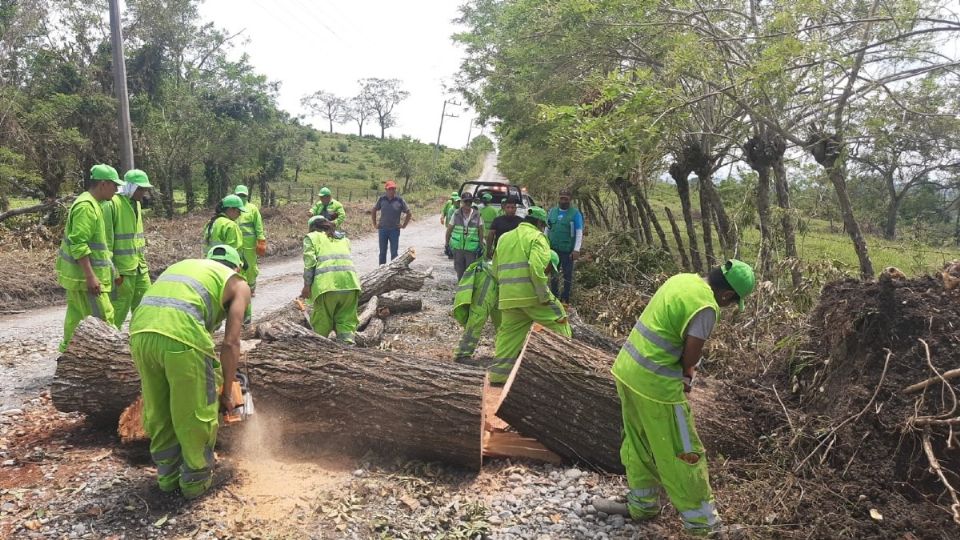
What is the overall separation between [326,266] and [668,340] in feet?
10.9

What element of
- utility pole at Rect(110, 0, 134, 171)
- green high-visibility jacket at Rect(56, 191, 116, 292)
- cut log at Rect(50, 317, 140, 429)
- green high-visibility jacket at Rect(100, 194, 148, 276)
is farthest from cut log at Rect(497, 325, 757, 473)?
utility pole at Rect(110, 0, 134, 171)

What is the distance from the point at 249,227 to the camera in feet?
25.0

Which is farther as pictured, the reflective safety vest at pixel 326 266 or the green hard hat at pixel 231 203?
the green hard hat at pixel 231 203

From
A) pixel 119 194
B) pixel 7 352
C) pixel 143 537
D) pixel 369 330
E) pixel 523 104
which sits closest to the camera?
pixel 143 537

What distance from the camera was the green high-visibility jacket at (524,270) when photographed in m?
5.12

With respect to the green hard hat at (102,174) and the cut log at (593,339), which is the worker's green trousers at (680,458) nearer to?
the cut log at (593,339)

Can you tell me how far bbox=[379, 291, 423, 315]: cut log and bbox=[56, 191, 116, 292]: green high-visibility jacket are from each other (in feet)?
12.0

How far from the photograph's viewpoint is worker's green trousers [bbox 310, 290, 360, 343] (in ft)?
18.1

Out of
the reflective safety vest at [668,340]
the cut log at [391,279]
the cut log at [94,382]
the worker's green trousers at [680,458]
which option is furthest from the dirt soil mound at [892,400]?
the cut log at [391,279]

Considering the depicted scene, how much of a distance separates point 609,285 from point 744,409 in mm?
5091

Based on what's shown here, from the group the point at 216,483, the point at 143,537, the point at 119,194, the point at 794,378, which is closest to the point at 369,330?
the point at 119,194

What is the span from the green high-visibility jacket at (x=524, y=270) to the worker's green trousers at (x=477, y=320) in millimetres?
635

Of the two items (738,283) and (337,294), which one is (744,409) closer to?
(738,283)

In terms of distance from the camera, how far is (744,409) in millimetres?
4273
